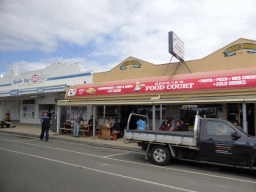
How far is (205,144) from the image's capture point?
6.50m

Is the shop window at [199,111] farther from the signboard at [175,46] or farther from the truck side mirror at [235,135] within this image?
the truck side mirror at [235,135]

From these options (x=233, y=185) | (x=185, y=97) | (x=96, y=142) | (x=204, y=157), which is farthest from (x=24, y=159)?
(x=185, y=97)

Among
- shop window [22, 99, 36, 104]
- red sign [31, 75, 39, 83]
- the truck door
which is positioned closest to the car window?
the truck door

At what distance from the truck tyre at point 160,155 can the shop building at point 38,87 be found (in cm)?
1127

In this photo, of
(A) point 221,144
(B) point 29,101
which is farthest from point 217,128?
Result: (B) point 29,101

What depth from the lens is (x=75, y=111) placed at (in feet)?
63.4

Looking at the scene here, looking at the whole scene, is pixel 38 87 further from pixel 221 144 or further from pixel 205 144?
pixel 221 144

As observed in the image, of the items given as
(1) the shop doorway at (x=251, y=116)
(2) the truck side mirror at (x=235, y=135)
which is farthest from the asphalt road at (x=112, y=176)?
(1) the shop doorway at (x=251, y=116)

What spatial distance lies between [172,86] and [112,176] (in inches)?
274

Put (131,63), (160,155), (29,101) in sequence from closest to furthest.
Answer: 1. (160,155)
2. (131,63)
3. (29,101)

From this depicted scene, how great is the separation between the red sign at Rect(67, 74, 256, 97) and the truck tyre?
15.2ft

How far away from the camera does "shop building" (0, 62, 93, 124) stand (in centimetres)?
1919

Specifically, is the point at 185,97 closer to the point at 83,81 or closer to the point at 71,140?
the point at 71,140

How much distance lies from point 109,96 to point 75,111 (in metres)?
6.99
